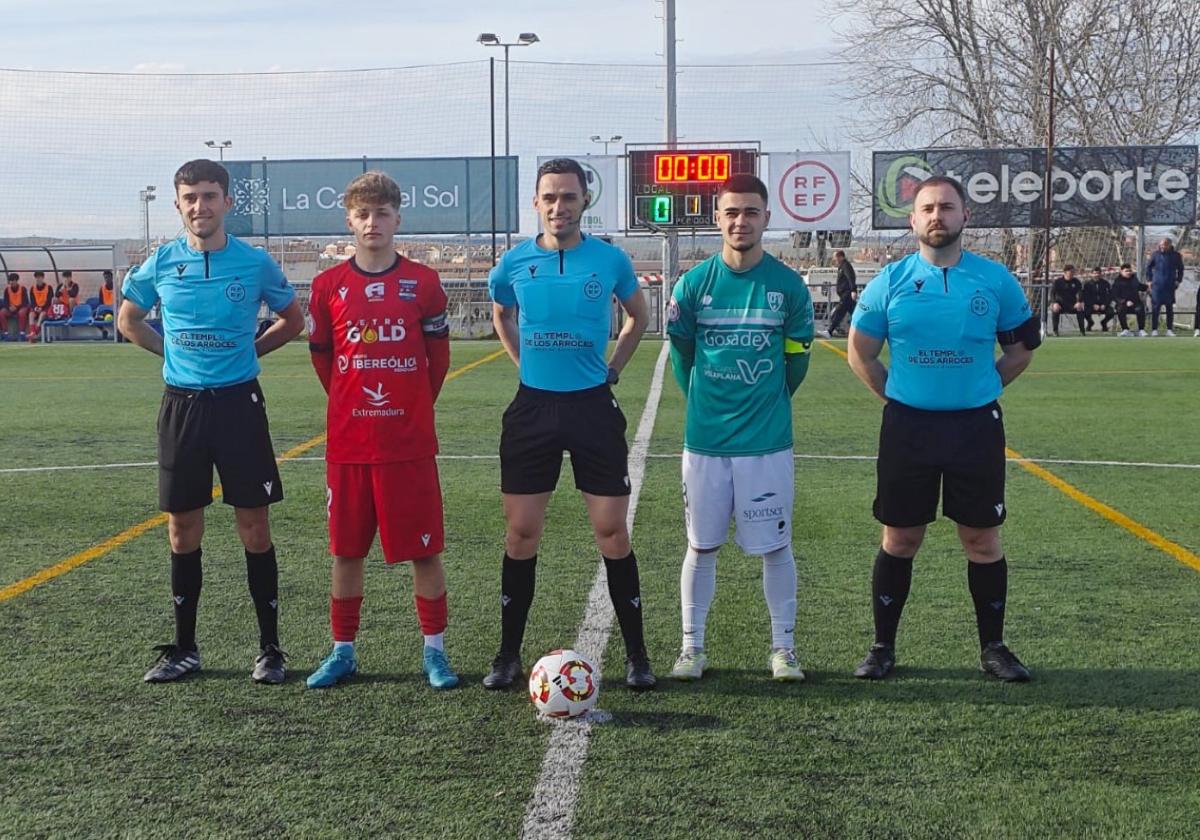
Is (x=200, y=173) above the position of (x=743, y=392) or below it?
above

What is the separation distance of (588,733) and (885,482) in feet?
4.65

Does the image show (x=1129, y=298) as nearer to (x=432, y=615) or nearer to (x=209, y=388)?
(x=432, y=615)

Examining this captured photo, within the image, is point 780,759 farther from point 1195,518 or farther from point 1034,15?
point 1034,15

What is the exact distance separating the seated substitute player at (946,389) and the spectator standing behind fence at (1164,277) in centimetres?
2280

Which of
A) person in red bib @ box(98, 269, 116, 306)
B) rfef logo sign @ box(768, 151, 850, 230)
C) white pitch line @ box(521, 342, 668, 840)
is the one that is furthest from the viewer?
person in red bib @ box(98, 269, 116, 306)

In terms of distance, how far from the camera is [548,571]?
618cm

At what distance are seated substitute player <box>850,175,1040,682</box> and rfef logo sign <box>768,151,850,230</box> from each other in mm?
25810

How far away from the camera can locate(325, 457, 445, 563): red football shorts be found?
177 inches

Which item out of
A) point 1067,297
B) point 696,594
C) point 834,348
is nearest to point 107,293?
point 834,348

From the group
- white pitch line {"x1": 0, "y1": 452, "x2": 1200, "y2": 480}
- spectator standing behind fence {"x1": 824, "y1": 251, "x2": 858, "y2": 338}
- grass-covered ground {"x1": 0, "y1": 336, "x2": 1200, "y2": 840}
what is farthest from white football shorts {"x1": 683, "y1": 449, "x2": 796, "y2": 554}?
spectator standing behind fence {"x1": 824, "y1": 251, "x2": 858, "y2": 338}

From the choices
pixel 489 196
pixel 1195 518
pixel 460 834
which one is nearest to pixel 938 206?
pixel 460 834

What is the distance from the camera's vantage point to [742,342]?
4496mm

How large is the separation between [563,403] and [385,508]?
0.69 meters

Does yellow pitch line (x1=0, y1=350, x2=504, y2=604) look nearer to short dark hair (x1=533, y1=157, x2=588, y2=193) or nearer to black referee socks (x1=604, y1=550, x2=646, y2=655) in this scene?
black referee socks (x1=604, y1=550, x2=646, y2=655)
